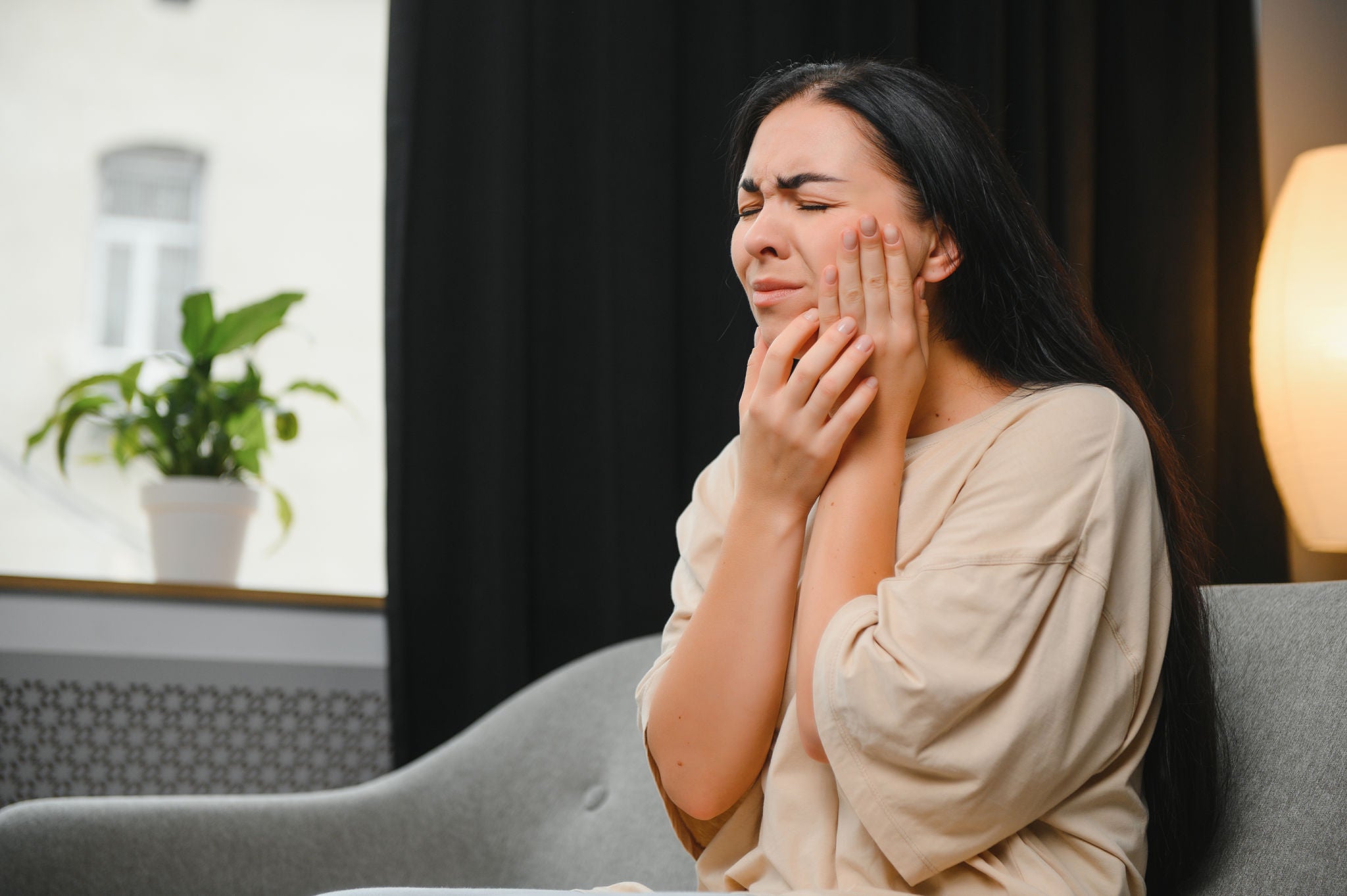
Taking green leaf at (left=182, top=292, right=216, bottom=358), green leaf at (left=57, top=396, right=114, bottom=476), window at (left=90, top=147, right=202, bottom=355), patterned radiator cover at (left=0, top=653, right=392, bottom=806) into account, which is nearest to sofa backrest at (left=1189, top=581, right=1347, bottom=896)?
patterned radiator cover at (left=0, top=653, right=392, bottom=806)

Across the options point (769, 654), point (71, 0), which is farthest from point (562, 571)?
point (71, 0)

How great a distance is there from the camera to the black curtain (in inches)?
72.0

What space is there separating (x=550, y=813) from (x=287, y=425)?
0.85 meters

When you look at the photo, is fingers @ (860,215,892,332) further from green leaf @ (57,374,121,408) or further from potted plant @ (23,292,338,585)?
green leaf @ (57,374,121,408)

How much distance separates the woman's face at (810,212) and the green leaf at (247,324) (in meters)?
1.15

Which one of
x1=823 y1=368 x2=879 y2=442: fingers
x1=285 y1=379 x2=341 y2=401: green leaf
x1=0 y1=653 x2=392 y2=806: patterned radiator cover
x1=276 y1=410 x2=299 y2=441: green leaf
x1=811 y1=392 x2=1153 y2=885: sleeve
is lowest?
x1=0 y1=653 x2=392 y2=806: patterned radiator cover

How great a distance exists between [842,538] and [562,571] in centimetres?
107

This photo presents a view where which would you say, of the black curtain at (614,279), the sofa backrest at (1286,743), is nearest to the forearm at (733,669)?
the sofa backrest at (1286,743)

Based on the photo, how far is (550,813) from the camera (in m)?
1.38

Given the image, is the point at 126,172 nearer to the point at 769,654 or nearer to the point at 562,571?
the point at 562,571

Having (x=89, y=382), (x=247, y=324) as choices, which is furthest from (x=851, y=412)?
(x=89, y=382)

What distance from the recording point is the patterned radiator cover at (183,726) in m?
1.71

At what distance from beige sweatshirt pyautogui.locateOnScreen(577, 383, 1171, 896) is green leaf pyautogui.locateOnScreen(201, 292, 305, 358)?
132 cm

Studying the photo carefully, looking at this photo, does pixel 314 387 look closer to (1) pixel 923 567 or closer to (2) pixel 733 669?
(2) pixel 733 669
